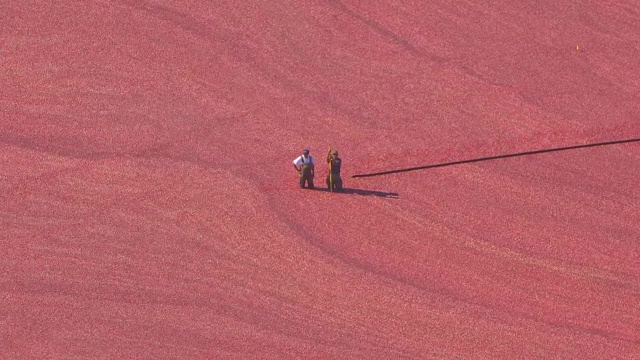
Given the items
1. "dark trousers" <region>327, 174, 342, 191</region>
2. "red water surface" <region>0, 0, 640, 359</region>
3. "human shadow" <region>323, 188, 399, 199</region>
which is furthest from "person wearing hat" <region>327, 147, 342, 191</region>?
"red water surface" <region>0, 0, 640, 359</region>

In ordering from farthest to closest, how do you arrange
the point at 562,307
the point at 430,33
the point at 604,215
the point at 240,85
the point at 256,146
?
the point at 430,33 < the point at 240,85 < the point at 256,146 < the point at 604,215 < the point at 562,307

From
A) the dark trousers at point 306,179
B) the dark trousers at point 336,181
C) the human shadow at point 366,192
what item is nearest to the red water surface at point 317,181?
the human shadow at point 366,192

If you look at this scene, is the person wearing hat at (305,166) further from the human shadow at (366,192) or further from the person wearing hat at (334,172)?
the human shadow at (366,192)

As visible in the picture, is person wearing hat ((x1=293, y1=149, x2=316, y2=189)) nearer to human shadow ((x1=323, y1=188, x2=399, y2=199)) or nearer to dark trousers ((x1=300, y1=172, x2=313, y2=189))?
dark trousers ((x1=300, y1=172, x2=313, y2=189))

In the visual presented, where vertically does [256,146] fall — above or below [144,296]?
above

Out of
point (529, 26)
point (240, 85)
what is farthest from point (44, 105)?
point (529, 26)

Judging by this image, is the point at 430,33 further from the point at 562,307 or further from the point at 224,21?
the point at 562,307
